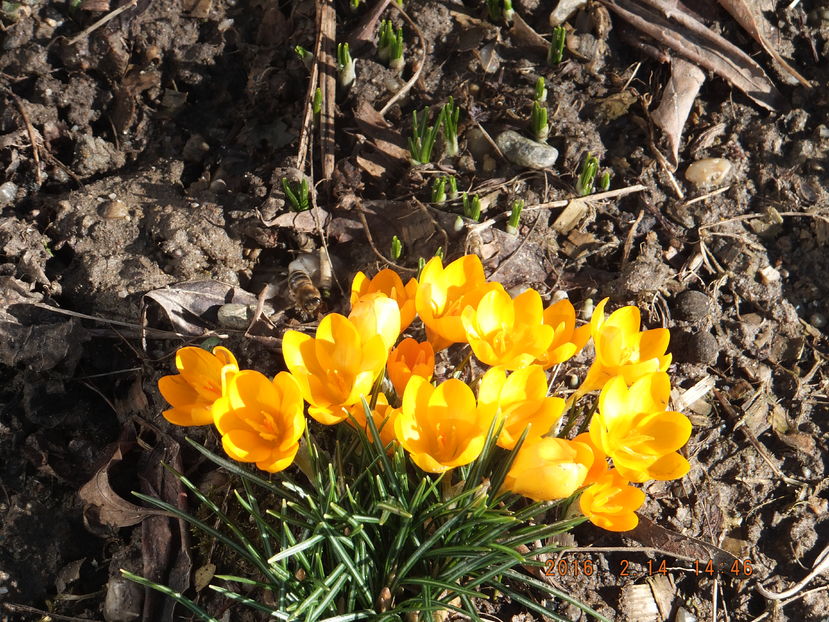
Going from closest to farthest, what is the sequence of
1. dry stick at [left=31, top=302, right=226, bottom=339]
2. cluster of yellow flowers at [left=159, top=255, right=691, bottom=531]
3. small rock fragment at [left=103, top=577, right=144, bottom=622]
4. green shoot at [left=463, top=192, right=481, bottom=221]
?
cluster of yellow flowers at [left=159, top=255, right=691, bottom=531] < small rock fragment at [left=103, top=577, right=144, bottom=622] < dry stick at [left=31, top=302, right=226, bottom=339] < green shoot at [left=463, top=192, right=481, bottom=221]

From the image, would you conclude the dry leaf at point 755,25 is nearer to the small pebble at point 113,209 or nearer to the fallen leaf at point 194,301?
the fallen leaf at point 194,301

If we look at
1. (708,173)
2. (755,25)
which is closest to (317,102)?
(708,173)

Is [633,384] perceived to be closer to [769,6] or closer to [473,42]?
[473,42]

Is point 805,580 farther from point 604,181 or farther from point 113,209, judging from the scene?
point 113,209

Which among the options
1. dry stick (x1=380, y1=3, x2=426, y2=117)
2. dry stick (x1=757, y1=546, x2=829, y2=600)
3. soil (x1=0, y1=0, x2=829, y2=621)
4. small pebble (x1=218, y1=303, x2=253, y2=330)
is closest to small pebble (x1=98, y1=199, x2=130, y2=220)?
soil (x1=0, y1=0, x2=829, y2=621)

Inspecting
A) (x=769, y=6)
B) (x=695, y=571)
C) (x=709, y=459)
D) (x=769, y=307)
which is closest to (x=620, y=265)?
(x=769, y=307)
